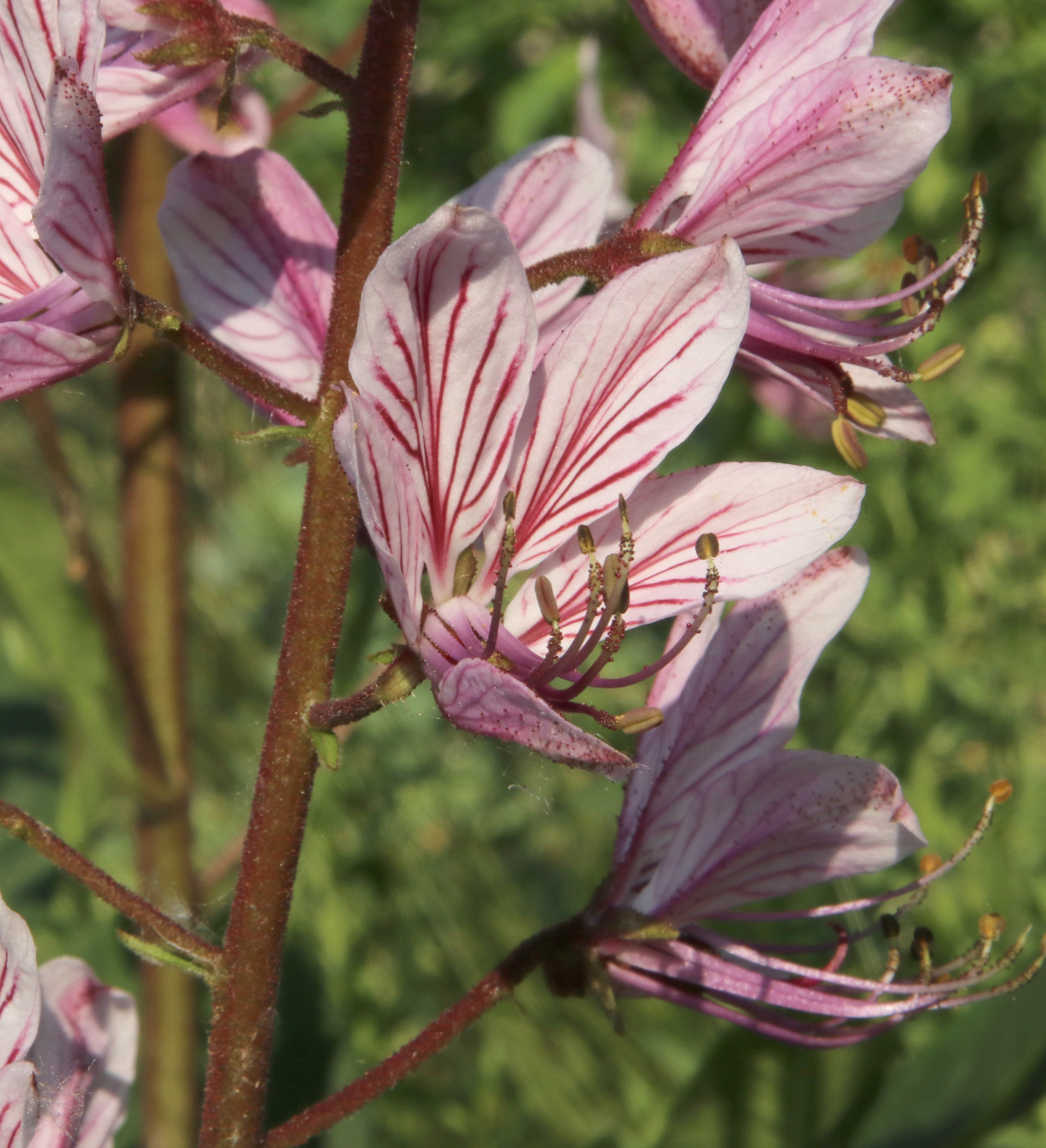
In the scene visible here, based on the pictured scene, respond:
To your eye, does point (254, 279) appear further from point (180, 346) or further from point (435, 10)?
point (435, 10)

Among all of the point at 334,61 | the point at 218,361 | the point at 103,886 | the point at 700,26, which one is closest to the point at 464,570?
the point at 218,361

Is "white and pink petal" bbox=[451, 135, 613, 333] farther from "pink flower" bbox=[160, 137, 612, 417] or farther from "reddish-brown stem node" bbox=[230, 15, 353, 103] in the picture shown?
"reddish-brown stem node" bbox=[230, 15, 353, 103]

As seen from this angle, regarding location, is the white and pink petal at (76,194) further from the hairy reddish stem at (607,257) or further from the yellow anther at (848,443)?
the yellow anther at (848,443)

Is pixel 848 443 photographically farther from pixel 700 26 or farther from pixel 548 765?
pixel 548 765

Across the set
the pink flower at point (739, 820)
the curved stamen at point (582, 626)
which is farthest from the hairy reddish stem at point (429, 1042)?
the curved stamen at point (582, 626)

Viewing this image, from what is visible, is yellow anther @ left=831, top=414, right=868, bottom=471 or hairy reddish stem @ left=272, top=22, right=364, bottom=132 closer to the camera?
yellow anther @ left=831, top=414, right=868, bottom=471

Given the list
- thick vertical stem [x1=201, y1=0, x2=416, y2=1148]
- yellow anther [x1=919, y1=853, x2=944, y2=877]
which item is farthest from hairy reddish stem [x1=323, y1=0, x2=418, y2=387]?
yellow anther [x1=919, y1=853, x2=944, y2=877]
